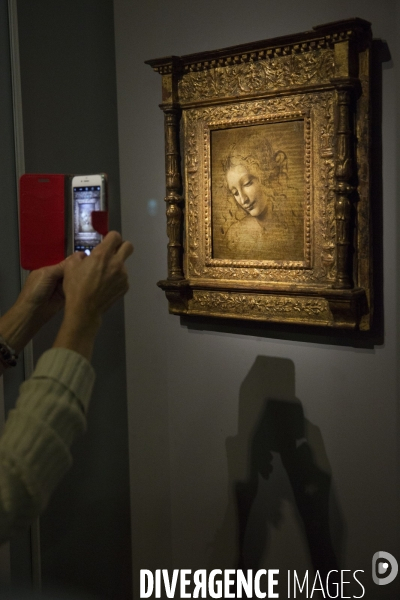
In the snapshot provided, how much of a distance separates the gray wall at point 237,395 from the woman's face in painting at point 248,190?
0.33m

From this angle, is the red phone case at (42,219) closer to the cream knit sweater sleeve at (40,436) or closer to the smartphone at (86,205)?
the smartphone at (86,205)

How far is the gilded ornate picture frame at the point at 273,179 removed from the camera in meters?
1.92

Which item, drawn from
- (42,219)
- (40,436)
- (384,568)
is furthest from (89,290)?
(384,568)

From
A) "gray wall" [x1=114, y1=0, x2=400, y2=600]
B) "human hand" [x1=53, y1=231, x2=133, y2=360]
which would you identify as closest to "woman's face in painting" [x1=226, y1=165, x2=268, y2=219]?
"gray wall" [x1=114, y1=0, x2=400, y2=600]

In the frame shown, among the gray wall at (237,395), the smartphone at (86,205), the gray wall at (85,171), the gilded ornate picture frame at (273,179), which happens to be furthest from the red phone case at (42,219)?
the gray wall at (237,395)

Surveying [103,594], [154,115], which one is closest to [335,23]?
[154,115]

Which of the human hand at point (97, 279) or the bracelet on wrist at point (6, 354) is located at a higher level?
the human hand at point (97, 279)

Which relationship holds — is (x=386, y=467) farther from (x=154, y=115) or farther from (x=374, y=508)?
(x=154, y=115)

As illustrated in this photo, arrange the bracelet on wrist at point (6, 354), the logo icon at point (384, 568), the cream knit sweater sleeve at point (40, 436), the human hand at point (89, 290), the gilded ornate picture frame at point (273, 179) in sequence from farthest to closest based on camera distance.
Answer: the logo icon at point (384, 568), the gilded ornate picture frame at point (273, 179), the bracelet on wrist at point (6, 354), the human hand at point (89, 290), the cream knit sweater sleeve at point (40, 436)

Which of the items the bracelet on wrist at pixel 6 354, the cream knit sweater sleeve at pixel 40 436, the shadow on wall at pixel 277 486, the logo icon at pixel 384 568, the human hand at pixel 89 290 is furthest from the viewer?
the shadow on wall at pixel 277 486

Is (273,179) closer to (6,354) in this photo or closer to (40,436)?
(6,354)

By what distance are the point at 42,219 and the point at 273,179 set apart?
82 cm

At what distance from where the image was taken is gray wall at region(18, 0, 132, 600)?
85.9 inches

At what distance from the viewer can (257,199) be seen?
2.12 m
